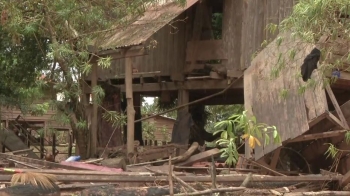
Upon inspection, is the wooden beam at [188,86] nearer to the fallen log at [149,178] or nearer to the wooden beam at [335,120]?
the wooden beam at [335,120]

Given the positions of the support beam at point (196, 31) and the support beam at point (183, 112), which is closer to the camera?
the support beam at point (183, 112)

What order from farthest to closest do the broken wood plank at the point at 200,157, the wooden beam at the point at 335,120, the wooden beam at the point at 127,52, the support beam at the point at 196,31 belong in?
the support beam at the point at 196,31 → the wooden beam at the point at 127,52 → the broken wood plank at the point at 200,157 → the wooden beam at the point at 335,120

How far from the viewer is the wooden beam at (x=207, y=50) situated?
13.4m

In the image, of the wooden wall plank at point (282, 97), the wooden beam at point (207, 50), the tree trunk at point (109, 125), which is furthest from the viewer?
the tree trunk at point (109, 125)

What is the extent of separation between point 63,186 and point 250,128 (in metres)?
2.69

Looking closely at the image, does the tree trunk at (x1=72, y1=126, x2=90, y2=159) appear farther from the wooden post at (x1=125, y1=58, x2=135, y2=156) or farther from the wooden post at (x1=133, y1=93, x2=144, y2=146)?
the wooden post at (x1=133, y1=93, x2=144, y2=146)

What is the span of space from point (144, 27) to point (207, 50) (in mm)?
2563

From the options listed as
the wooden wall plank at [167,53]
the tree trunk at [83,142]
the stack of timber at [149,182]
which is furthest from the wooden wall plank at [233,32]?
the stack of timber at [149,182]

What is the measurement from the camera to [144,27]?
11.6 metres

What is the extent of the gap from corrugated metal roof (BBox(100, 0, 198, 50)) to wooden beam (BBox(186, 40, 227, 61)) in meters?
1.62

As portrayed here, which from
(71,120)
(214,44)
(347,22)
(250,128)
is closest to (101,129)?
(71,120)

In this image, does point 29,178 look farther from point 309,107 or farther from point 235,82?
point 235,82

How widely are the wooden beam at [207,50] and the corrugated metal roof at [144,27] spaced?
1.62 metres

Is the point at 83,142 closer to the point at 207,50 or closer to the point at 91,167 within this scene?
the point at 91,167
